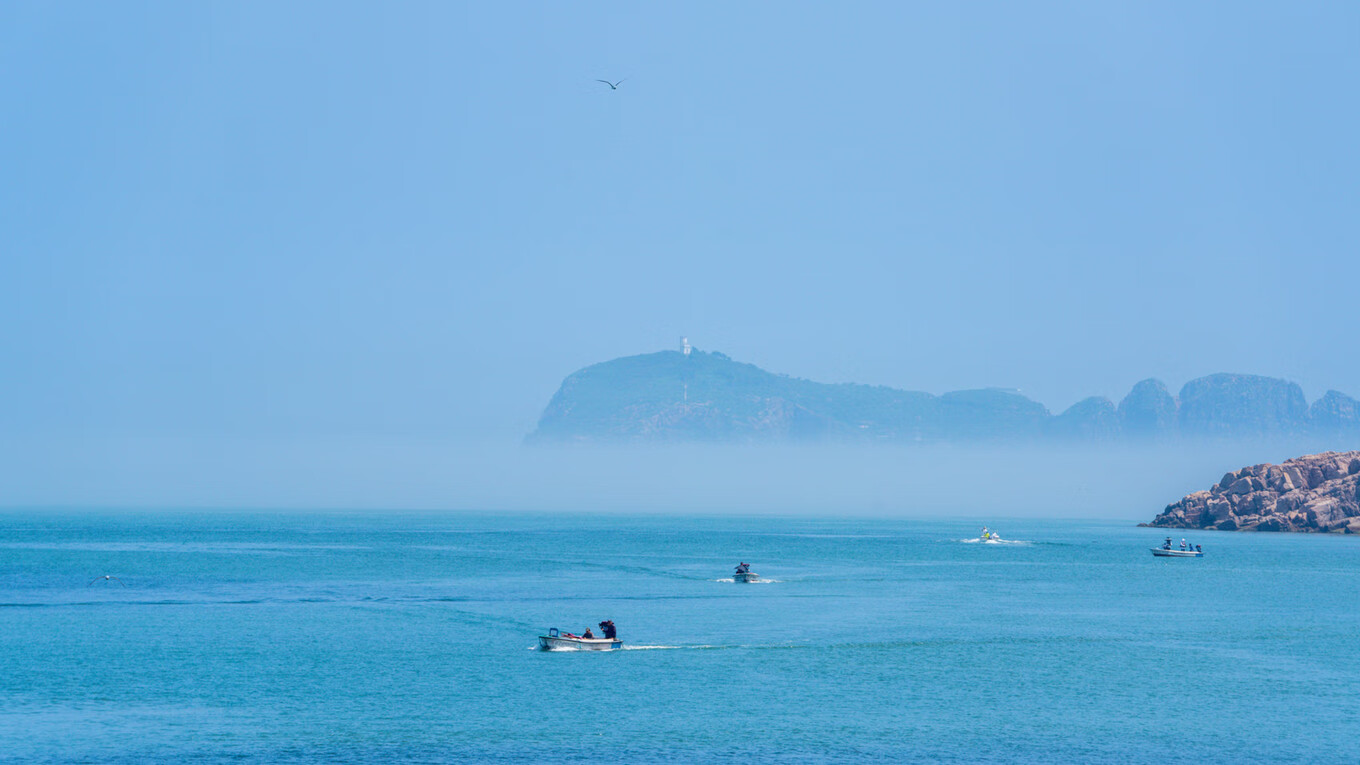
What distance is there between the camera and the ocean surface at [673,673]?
57.7 meters

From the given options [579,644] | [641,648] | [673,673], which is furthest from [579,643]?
[673,673]

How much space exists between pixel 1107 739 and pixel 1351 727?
13.9 m

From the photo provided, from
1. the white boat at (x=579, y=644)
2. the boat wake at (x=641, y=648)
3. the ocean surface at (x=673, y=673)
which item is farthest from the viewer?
the white boat at (x=579, y=644)

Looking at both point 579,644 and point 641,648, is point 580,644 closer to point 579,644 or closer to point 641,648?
point 579,644

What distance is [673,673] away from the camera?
3024 inches

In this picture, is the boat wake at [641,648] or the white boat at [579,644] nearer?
the boat wake at [641,648]

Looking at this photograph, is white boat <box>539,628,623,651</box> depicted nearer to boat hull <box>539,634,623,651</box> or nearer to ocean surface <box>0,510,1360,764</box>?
boat hull <box>539,634,623,651</box>

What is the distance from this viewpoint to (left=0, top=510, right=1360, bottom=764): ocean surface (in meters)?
57.7

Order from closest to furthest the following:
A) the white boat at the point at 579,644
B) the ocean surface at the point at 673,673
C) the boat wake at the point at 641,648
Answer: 1. the ocean surface at the point at 673,673
2. the boat wake at the point at 641,648
3. the white boat at the point at 579,644

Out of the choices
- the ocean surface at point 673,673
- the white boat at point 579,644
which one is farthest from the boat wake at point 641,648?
the ocean surface at point 673,673

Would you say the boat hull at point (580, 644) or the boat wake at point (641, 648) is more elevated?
the boat hull at point (580, 644)

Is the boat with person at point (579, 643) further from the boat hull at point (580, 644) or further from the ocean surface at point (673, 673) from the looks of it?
the ocean surface at point (673, 673)

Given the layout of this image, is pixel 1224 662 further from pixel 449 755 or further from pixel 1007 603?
pixel 449 755

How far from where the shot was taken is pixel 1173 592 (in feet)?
459
